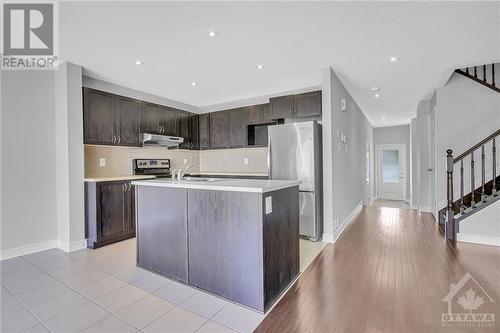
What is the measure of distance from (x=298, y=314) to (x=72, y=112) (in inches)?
146

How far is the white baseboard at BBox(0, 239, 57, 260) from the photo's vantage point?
311 centimetres

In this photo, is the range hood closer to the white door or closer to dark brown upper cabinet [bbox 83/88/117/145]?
dark brown upper cabinet [bbox 83/88/117/145]

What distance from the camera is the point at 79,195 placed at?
345cm

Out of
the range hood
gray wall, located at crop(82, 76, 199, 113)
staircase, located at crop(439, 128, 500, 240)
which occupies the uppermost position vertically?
gray wall, located at crop(82, 76, 199, 113)

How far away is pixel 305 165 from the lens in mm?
3799

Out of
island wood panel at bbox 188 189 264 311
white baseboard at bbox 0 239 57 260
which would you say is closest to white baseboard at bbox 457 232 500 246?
island wood panel at bbox 188 189 264 311

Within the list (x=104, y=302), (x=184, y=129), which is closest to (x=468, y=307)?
(x=104, y=302)

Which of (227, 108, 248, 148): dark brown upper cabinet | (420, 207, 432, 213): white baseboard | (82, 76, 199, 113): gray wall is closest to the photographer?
(82, 76, 199, 113): gray wall

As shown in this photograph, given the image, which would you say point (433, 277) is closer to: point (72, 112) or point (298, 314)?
point (298, 314)

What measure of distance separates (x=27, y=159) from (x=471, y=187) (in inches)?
258

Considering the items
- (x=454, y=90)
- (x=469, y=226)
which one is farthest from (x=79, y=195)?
(x=454, y=90)

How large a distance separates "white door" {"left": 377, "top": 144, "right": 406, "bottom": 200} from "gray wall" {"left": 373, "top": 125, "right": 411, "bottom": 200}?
0.12m

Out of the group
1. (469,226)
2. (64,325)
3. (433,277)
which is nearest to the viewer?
(64,325)

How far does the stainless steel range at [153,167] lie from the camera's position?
4676mm
